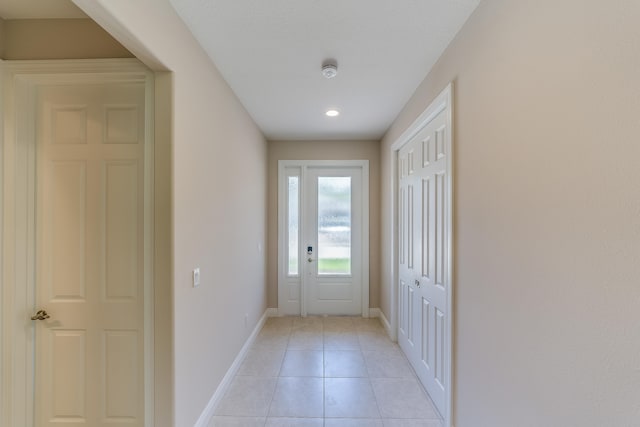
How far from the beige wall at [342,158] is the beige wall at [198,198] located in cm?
117

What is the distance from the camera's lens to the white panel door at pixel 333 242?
4188 mm

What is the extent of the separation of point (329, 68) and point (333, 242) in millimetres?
2646

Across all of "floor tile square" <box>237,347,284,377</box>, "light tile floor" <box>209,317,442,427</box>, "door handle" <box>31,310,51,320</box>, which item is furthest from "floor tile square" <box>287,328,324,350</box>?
"door handle" <box>31,310,51,320</box>

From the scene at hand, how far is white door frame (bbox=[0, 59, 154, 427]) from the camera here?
1553mm

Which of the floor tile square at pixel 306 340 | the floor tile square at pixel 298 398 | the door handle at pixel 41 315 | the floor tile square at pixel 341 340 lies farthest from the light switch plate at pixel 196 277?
the floor tile square at pixel 341 340

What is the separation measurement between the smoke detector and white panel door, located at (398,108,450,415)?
34.1 inches

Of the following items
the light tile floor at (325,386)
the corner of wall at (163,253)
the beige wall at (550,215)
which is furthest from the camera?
the light tile floor at (325,386)

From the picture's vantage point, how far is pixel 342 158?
4.14 meters

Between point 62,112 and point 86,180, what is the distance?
17.2 inches

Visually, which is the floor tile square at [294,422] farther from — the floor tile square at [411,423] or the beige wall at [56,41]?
the beige wall at [56,41]

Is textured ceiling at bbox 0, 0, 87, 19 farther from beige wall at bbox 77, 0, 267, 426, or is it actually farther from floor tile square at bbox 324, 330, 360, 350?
floor tile square at bbox 324, 330, 360, 350

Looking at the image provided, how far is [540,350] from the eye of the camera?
42.2 inches

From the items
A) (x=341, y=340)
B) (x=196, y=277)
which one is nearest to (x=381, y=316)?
(x=341, y=340)

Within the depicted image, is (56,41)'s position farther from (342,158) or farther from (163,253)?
(342,158)
